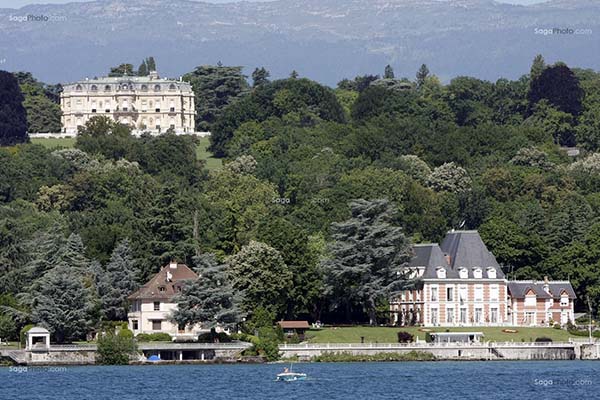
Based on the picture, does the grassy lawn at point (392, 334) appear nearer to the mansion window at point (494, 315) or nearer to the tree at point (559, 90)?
the mansion window at point (494, 315)

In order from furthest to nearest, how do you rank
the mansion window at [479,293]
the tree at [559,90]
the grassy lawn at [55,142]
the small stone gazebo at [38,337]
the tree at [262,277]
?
the tree at [559,90], the grassy lawn at [55,142], the mansion window at [479,293], the tree at [262,277], the small stone gazebo at [38,337]

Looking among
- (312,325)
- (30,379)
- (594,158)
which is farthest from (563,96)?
(30,379)

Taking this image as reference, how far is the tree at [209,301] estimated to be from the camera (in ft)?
334

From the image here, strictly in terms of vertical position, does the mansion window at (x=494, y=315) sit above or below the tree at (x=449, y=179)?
below

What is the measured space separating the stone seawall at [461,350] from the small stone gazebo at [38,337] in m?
11.9

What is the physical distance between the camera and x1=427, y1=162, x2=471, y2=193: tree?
15362 cm

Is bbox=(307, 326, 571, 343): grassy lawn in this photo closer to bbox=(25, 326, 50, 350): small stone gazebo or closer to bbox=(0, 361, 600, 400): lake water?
bbox=(0, 361, 600, 400): lake water

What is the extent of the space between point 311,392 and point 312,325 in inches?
1125

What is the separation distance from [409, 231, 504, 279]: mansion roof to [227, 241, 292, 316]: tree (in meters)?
12.8

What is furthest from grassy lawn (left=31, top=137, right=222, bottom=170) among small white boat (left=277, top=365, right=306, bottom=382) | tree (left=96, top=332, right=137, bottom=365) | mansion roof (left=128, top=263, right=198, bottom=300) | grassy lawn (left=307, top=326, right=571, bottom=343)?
small white boat (left=277, top=365, right=306, bottom=382)

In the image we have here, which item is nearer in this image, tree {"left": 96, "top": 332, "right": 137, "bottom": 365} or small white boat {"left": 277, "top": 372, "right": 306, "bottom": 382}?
small white boat {"left": 277, "top": 372, "right": 306, "bottom": 382}

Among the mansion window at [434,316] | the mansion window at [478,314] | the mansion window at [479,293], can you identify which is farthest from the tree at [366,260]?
the mansion window at [478,314]

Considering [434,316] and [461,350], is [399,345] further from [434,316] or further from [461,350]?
[434,316]

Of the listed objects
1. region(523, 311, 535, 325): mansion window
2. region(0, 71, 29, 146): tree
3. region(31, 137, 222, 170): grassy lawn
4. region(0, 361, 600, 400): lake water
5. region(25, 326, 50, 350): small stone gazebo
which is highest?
region(0, 71, 29, 146): tree
